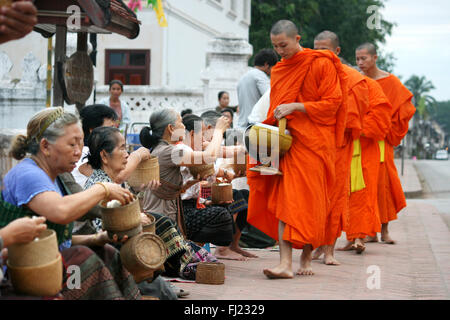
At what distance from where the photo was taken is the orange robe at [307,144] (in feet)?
21.0

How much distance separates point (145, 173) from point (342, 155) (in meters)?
2.23

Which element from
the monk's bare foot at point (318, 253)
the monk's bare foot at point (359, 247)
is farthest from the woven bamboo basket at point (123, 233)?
the monk's bare foot at point (359, 247)

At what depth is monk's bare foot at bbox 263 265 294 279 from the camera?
6.33m

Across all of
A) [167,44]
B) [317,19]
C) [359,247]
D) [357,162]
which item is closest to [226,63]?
[357,162]

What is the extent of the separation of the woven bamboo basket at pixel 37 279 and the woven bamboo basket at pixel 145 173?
2.08 meters

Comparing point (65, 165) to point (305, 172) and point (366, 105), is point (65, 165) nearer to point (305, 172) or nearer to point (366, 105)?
point (305, 172)

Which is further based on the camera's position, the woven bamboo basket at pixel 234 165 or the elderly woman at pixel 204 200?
the woven bamboo basket at pixel 234 165

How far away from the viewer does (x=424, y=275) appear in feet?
21.9

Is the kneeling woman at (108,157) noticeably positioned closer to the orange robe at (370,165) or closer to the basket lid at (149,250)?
the basket lid at (149,250)

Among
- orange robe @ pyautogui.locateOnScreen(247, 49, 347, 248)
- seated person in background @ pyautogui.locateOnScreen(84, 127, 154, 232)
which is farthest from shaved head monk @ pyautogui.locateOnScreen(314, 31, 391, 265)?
seated person in background @ pyautogui.locateOnScreen(84, 127, 154, 232)

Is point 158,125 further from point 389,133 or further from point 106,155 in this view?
point 389,133

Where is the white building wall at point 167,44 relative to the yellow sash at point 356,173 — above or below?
above

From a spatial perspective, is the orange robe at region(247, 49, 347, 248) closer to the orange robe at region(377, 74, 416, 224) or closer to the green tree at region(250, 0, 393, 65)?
the orange robe at region(377, 74, 416, 224)
